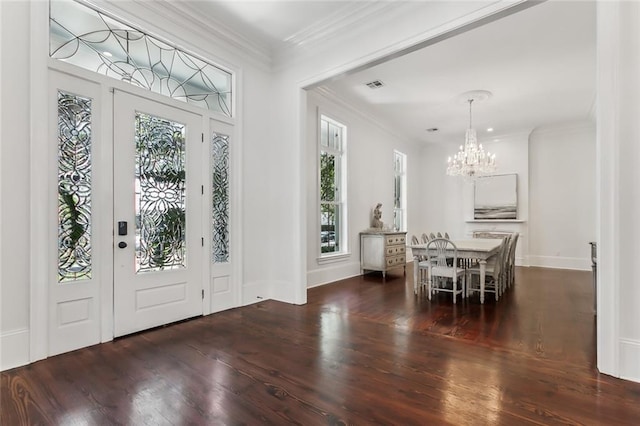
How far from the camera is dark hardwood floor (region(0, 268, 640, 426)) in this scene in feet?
6.17

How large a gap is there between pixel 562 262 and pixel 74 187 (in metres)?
9.24

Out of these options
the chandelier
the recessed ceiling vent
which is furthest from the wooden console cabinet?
the recessed ceiling vent

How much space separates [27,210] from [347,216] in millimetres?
4763

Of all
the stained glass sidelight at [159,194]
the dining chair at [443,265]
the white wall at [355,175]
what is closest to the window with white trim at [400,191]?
the white wall at [355,175]

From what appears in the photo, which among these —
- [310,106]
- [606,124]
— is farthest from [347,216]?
[606,124]

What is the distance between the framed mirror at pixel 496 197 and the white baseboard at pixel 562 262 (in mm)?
1147

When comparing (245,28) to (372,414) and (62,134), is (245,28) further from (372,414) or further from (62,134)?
(372,414)

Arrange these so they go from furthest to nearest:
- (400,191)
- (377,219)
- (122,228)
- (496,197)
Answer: (400,191), (496,197), (377,219), (122,228)

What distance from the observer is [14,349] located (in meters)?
2.46

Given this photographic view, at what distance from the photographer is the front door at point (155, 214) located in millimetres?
3143

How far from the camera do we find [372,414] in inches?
73.7

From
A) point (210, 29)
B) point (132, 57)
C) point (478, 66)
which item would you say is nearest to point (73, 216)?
point (132, 57)

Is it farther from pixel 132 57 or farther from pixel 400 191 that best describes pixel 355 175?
pixel 132 57

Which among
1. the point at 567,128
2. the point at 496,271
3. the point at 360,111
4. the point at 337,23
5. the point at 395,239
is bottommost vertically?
the point at 496,271
